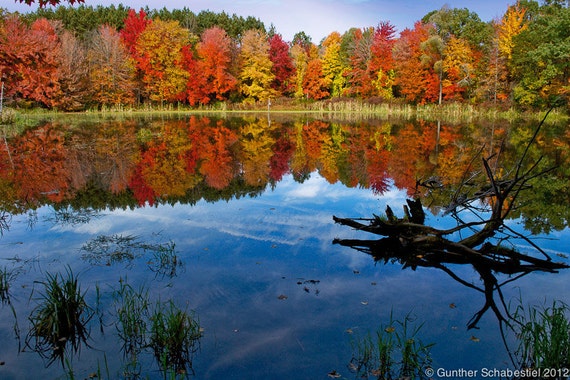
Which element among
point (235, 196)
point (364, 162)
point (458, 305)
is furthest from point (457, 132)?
point (458, 305)

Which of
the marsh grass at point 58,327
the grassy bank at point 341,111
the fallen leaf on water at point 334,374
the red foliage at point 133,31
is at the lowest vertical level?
the fallen leaf on water at point 334,374

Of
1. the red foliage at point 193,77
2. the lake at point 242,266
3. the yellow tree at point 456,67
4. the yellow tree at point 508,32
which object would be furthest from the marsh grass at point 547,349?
the red foliage at point 193,77

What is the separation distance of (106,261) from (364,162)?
31.6 feet

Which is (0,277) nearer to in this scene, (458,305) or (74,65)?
(458,305)

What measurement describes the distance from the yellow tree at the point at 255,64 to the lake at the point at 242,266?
40.1 meters

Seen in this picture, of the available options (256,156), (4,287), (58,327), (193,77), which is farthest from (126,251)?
(193,77)

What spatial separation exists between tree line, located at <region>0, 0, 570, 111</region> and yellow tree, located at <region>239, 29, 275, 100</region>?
0.41 feet

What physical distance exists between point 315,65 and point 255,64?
788 cm

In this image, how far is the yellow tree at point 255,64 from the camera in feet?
171

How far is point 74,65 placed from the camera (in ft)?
139

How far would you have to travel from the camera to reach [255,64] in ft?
171

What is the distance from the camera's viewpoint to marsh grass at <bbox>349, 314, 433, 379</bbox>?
357 centimetres

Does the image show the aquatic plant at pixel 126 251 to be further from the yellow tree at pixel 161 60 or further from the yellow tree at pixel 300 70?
the yellow tree at pixel 300 70

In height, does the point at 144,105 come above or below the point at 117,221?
above
